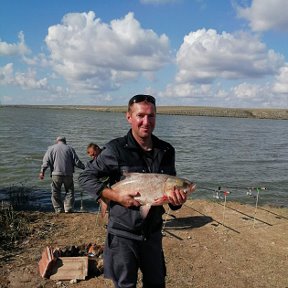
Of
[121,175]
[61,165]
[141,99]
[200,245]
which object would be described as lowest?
[200,245]

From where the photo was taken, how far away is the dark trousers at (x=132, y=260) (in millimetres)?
4086

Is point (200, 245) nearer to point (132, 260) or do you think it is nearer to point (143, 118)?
point (132, 260)

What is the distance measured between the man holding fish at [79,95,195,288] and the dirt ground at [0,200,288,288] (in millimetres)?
3752

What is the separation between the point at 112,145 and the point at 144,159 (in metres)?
0.38

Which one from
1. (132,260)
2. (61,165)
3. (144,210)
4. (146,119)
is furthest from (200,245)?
(146,119)

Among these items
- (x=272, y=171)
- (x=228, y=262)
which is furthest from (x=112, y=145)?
(x=272, y=171)

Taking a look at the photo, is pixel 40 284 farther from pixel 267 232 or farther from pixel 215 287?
pixel 267 232

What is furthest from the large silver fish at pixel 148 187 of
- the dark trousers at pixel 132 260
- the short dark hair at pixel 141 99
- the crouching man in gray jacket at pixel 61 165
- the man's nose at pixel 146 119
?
the crouching man in gray jacket at pixel 61 165

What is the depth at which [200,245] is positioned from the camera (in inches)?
399

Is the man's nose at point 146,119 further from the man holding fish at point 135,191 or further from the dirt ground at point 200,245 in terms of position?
the dirt ground at point 200,245

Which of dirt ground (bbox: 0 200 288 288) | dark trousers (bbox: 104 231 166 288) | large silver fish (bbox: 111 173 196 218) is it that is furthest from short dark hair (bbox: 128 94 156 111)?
dirt ground (bbox: 0 200 288 288)

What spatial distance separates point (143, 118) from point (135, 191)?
0.77m

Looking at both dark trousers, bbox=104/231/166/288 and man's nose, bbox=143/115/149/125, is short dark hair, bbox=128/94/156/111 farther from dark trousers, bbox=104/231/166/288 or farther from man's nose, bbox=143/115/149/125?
dark trousers, bbox=104/231/166/288

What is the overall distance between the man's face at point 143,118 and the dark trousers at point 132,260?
1118 mm
